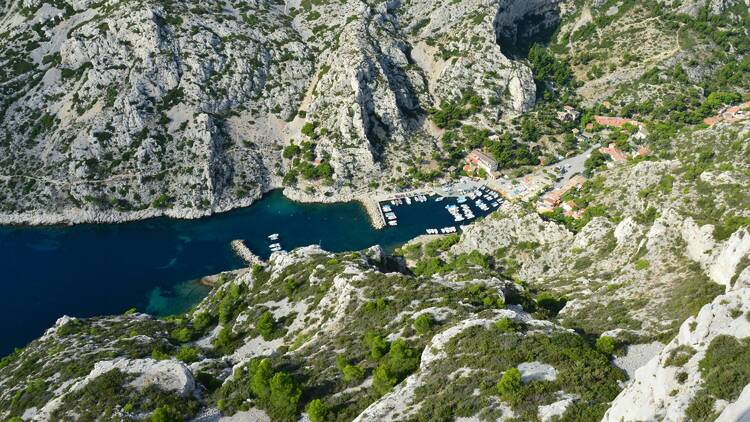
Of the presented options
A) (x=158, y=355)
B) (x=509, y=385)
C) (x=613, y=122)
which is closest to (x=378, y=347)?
(x=509, y=385)

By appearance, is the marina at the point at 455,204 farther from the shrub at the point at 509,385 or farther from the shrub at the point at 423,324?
the shrub at the point at 509,385

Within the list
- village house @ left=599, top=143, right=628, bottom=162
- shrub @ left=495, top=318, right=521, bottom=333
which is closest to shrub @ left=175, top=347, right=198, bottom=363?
shrub @ left=495, top=318, right=521, bottom=333

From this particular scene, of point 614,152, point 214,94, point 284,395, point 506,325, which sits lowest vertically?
point 284,395

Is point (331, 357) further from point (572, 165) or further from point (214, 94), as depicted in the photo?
point (214, 94)

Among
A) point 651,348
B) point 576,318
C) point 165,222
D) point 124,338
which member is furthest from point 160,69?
point 651,348

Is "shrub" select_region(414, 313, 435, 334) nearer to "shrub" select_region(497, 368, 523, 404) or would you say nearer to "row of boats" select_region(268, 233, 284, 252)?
"shrub" select_region(497, 368, 523, 404)

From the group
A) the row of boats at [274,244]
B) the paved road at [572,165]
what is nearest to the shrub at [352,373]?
the row of boats at [274,244]

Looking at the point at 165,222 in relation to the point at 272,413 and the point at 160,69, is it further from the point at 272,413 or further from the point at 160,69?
the point at 272,413
